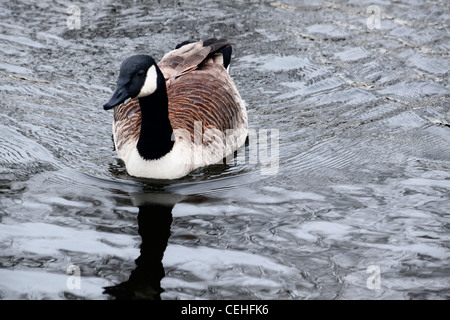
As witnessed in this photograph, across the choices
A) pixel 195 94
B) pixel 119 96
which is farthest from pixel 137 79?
pixel 195 94

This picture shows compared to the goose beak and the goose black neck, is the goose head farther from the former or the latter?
the goose black neck

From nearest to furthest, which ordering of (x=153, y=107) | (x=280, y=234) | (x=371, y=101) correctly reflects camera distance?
(x=280, y=234), (x=153, y=107), (x=371, y=101)

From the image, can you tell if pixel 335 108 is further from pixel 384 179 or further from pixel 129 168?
pixel 129 168

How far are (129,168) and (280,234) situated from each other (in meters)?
2.16

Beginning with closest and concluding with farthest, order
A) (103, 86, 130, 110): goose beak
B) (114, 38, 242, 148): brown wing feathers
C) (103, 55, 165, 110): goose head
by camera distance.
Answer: (103, 86, 130, 110): goose beak < (103, 55, 165, 110): goose head < (114, 38, 242, 148): brown wing feathers

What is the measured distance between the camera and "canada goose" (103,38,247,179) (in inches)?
326

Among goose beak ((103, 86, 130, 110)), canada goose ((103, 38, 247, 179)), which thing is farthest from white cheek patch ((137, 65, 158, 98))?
goose beak ((103, 86, 130, 110))

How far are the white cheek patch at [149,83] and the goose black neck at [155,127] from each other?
4.6 inches

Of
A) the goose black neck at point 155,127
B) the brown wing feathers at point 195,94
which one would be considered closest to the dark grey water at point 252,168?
the goose black neck at point 155,127

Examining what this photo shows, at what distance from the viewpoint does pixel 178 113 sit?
9.34 m

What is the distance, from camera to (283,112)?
35.9 ft

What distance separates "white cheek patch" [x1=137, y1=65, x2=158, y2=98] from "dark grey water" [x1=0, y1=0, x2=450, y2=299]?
3.81ft

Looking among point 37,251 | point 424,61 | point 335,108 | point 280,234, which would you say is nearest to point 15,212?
point 37,251

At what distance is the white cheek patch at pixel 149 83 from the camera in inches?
322
